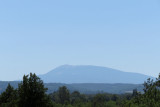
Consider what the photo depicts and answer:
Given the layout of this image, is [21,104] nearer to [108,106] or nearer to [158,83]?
[158,83]

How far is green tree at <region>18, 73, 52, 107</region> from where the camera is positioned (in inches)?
1404

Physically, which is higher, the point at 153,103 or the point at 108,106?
the point at 153,103

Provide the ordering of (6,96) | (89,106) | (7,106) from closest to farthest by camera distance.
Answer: (7,106), (6,96), (89,106)

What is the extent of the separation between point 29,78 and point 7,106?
12.0 meters

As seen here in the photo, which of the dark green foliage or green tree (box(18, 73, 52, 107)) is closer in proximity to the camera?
the dark green foliage

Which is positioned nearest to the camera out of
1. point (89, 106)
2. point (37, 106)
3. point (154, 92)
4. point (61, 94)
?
point (154, 92)

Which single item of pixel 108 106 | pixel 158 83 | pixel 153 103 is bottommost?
pixel 108 106

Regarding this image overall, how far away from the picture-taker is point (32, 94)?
36.2m

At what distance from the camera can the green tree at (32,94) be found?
35.7 m

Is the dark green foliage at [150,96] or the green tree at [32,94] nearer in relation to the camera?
the dark green foliage at [150,96]

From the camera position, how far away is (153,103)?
31.2 m

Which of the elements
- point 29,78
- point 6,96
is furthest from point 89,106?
→ point 29,78

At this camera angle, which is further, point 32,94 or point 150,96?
point 32,94

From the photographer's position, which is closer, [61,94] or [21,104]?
[21,104]
